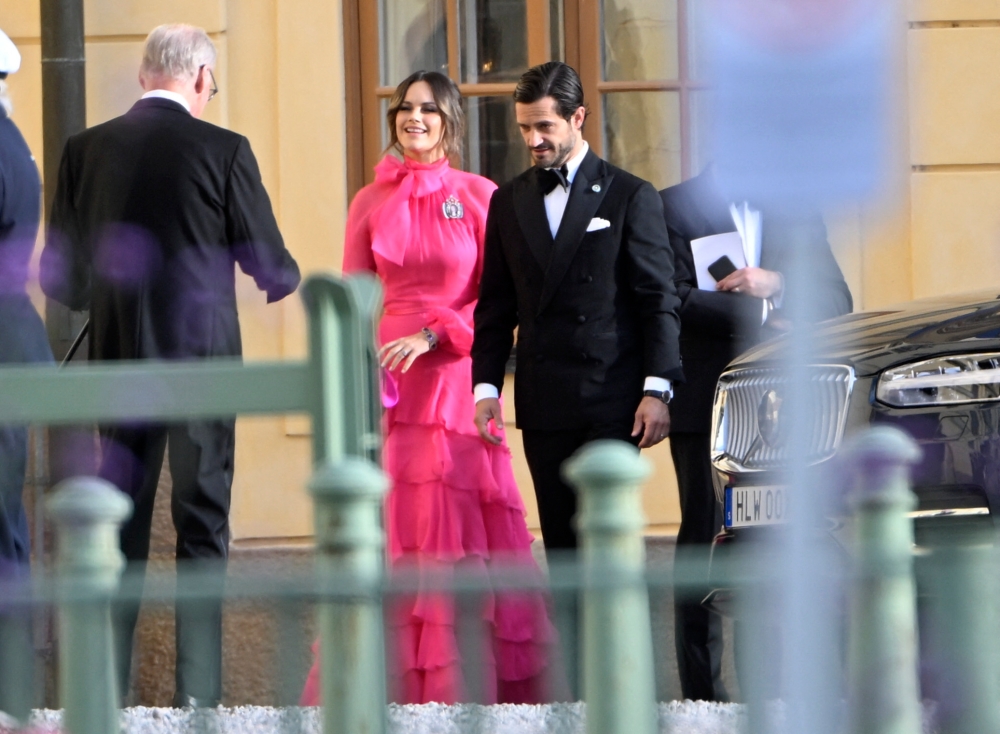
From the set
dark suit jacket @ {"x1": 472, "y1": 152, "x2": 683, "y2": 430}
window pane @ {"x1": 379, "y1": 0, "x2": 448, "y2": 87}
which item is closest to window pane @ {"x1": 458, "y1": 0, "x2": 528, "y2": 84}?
window pane @ {"x1": 379, "y1": 0, "x2": 448, "y2": 87}

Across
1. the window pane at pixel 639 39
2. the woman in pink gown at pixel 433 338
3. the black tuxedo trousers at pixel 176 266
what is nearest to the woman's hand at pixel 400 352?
the woman in pink gown at pixel 433 338

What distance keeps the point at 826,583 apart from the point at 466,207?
3322 mm

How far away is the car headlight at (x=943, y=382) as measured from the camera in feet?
13.7

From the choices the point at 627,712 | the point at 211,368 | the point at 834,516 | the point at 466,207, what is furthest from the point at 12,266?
the point at 627,712

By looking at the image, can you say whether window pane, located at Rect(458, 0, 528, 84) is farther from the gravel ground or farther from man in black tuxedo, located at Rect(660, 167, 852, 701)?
the gravel ground

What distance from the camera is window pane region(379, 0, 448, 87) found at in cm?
732

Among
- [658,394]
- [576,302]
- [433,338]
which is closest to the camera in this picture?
[658,394]

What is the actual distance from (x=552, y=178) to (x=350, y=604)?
110 inches

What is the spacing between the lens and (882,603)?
2.04 metres

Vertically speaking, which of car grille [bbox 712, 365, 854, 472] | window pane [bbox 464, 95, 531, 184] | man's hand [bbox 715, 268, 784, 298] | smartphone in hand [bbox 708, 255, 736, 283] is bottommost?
car grille [bbox 712, 365, 854, 472]

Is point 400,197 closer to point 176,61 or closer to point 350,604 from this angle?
point 176,61

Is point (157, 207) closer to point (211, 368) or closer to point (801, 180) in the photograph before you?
point (211, 368)

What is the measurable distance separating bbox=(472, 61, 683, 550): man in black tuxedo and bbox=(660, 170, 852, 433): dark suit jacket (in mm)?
365

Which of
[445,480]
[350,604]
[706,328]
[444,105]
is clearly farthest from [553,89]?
[350,604]
